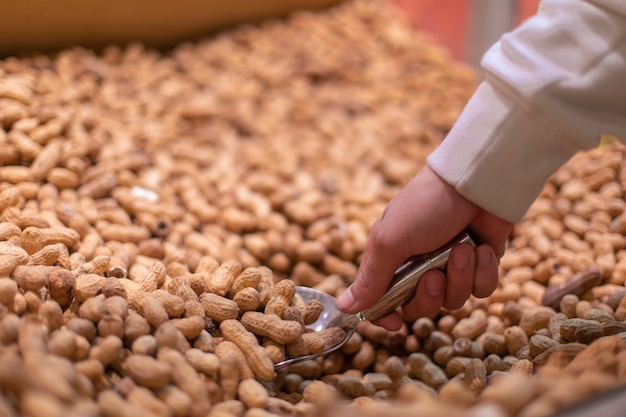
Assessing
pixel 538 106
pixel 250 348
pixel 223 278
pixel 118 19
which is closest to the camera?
pixel 538 106

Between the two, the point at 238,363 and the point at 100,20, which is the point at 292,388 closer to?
the point at 238,363

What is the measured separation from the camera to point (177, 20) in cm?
223

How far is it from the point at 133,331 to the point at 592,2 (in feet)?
2.50

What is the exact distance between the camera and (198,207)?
148 centimetres

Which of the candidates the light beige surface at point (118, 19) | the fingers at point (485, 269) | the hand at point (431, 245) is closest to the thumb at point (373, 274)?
the hand at point (431, 245)

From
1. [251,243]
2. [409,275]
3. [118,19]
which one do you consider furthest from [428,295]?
[118,19]

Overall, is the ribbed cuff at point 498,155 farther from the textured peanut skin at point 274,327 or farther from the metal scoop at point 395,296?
the textured peanut skin at point 274,327

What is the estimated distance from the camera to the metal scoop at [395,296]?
0.98 metres

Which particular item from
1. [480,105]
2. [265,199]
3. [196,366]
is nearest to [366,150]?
[265,199]

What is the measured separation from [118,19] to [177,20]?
0.23 meters

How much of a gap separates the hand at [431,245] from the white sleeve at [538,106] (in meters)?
0.04

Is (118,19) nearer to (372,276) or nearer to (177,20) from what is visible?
(177,20)

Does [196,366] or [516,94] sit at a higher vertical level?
[516,94]

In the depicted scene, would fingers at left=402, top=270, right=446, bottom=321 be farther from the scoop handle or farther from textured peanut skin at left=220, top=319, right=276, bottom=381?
textured peanut skin at left=220, top=319, right=276, bottom=381
